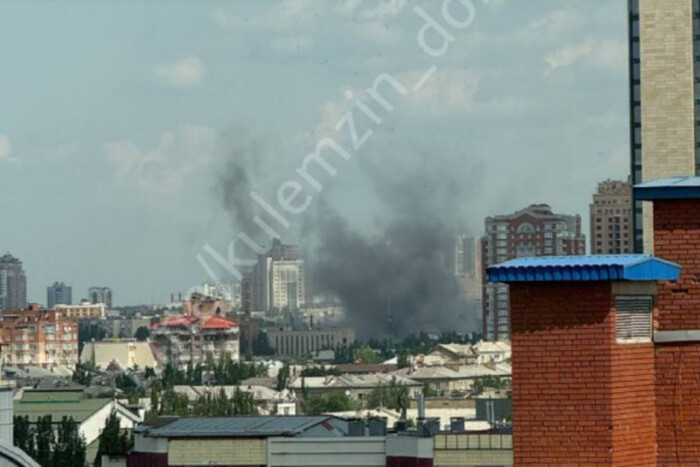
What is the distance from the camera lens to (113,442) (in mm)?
69625

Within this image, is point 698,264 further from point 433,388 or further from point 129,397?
point 433,388

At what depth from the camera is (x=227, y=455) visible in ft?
157

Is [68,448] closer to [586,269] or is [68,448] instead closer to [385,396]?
[385,396]

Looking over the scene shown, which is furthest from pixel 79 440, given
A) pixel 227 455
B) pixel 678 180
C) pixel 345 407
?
pixel 678 180

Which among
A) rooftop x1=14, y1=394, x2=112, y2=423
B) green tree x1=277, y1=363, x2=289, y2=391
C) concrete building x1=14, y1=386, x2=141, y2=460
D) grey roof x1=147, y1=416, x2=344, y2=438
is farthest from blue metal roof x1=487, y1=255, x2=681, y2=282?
green tree x1=277, y1=363, x2=289, y2=391

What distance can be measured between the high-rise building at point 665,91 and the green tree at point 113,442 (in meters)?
12.4

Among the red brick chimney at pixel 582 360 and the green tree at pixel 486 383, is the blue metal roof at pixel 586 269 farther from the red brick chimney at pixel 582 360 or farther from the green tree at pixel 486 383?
the green tree at pixel 486 383

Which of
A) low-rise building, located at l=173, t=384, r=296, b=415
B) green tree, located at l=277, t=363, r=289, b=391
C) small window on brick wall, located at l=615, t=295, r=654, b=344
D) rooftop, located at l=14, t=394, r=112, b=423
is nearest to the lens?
small window on brick wall, located at l=615, t=295, r=654, b=344

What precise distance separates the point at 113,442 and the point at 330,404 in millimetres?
82183

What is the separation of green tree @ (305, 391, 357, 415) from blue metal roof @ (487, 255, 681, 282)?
131331mm

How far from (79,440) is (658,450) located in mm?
82414

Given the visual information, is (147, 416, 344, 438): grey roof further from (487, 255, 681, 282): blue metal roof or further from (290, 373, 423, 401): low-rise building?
(290, 373, 423, 401): low-rise building

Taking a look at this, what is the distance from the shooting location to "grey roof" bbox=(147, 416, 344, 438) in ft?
159

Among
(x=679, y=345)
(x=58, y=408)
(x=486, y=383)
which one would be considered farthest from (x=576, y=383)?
(x=486, y=383)
